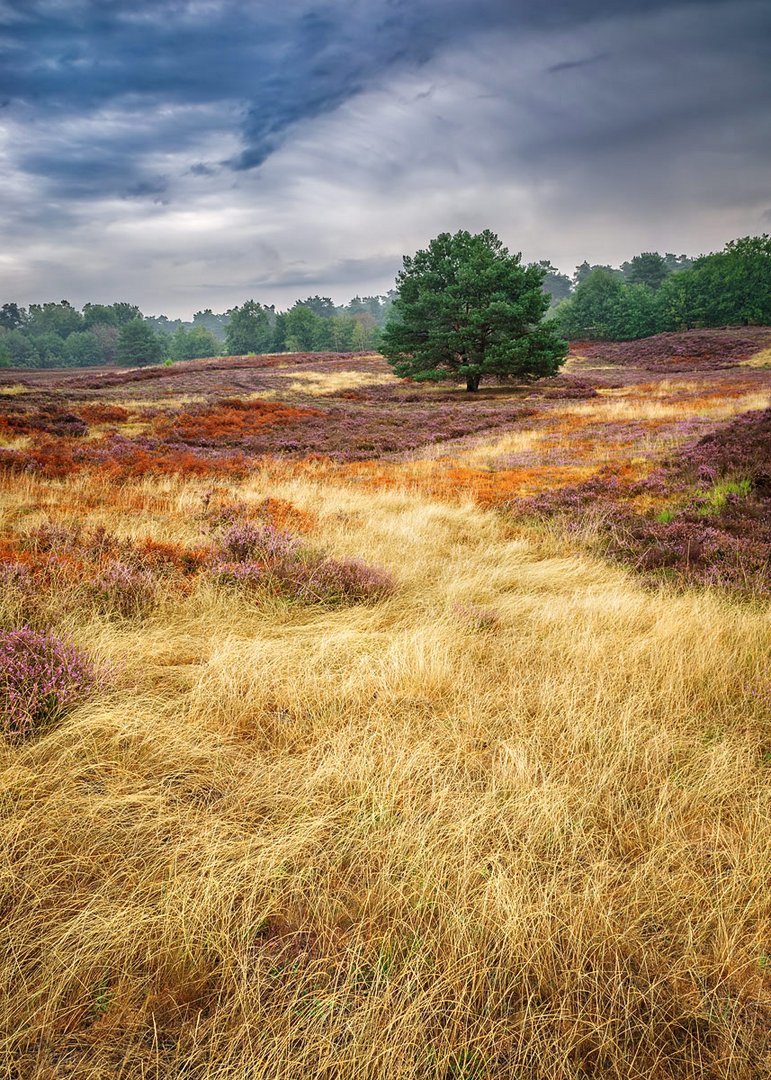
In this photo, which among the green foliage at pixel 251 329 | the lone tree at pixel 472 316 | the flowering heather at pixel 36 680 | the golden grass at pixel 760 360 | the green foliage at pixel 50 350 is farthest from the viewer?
the green foliage at pixel 50 350

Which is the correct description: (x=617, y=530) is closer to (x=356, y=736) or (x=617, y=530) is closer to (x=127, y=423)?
(x=356, y=736)

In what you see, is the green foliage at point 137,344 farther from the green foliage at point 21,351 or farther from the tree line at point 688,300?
the tree line at point 688,300

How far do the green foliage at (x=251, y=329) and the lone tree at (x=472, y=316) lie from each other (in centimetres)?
6828

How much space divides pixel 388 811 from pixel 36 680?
2223 millimetres

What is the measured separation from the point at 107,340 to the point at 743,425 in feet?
427

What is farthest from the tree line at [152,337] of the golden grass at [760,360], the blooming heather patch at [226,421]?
the blooming heather patch at [226,421]

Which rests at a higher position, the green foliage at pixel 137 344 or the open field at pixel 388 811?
A: the green foliage at pixel 137 344

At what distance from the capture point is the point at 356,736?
9.21 feet

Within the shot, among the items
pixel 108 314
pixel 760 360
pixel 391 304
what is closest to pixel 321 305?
pixel 108 314

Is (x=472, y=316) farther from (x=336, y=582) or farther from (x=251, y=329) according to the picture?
(x=251, y=329)

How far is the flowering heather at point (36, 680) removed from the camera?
2.72m

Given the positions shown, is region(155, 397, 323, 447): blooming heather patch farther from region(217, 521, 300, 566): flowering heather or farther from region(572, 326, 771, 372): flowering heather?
region(572, 326, 771, 372): flowering heather

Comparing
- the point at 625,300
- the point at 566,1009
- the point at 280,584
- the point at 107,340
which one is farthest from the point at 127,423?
the point at 107,340

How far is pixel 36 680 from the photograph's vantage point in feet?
9.60
